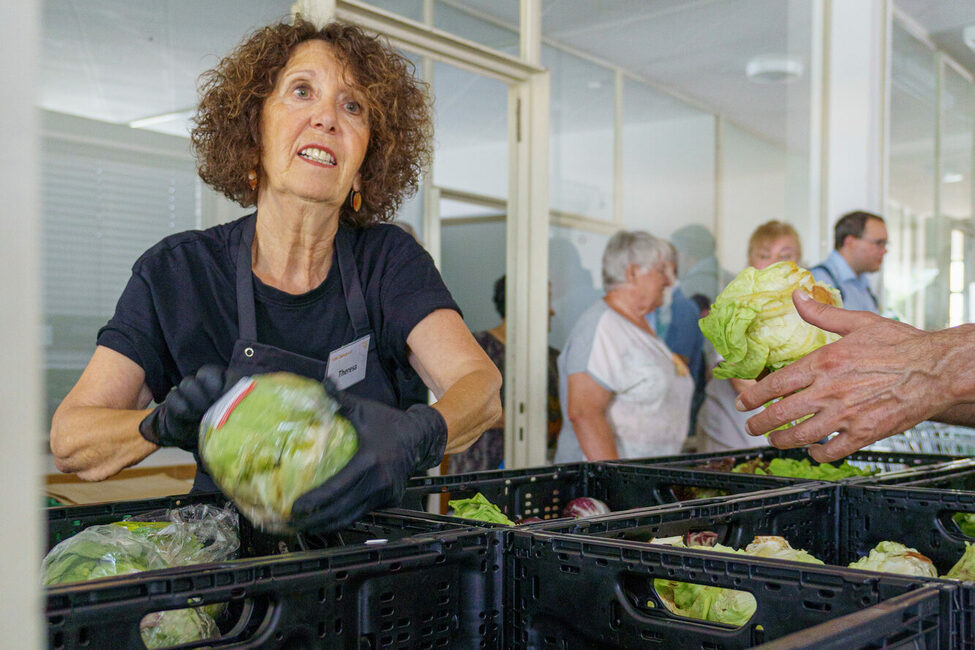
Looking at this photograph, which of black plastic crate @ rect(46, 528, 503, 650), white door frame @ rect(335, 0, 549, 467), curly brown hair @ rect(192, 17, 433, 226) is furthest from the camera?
white door frame @ rect(335, 0, 549, 467)

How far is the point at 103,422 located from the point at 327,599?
0.77m

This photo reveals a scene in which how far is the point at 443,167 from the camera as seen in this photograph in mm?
4469

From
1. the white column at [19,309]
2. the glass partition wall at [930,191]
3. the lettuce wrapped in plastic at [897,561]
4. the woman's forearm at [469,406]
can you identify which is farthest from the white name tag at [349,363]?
the glass partition wall at [930,191]

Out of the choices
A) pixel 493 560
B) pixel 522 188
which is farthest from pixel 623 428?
pixel 493 560

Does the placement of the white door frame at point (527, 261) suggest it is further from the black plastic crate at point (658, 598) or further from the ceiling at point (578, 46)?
the black plastic crate at point (658, 598)

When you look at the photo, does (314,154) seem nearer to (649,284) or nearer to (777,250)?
(649,284)

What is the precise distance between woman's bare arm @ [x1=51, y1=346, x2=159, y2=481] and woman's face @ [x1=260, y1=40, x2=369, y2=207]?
1.77ft

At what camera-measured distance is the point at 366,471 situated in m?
1.24

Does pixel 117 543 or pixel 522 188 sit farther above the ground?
pixel 522 188

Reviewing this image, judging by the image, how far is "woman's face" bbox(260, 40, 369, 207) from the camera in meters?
2.03

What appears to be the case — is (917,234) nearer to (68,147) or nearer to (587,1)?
(587,1)

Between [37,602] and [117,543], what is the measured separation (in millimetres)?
932

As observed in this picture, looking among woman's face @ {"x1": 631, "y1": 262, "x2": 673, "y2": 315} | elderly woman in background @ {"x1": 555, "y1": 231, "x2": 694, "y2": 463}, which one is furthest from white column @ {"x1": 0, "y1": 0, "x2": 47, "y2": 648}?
woman's face @ {"x1": 631, "y1": 262, "x2": 673, "y2": 315}

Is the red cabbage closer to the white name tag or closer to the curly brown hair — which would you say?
the white name tag
